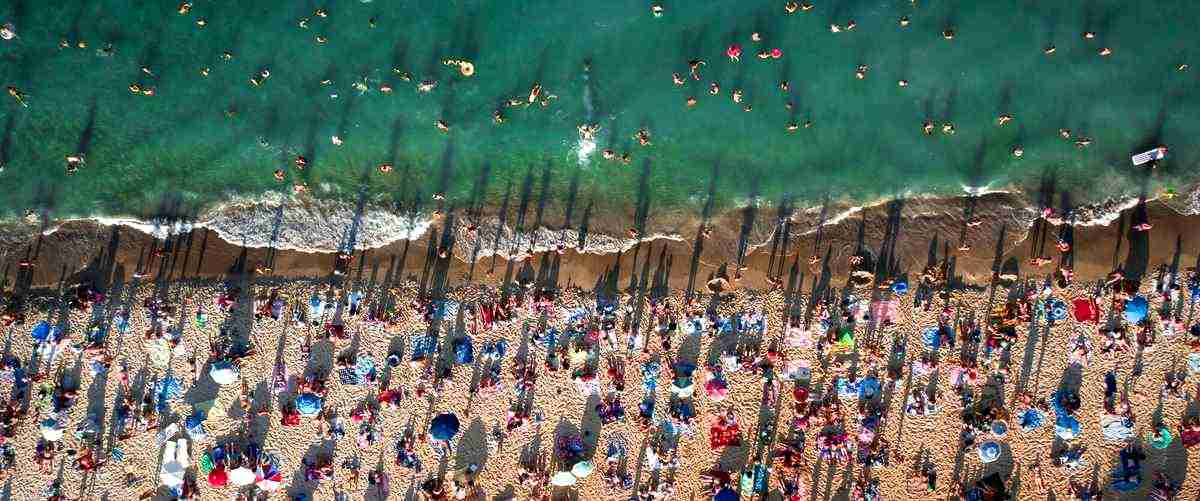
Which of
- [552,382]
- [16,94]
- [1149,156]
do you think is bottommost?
[552,382]

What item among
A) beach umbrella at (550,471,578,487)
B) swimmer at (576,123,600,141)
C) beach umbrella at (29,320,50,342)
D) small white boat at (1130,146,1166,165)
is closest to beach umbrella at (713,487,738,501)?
beach umbrella at (550,471,578,487)

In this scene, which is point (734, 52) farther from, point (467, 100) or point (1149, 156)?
point (1149, 156)

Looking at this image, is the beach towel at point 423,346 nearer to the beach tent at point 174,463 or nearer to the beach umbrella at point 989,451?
the beach tent at point 174,463

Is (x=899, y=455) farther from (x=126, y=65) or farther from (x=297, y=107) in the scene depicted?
(x=126, y=65)

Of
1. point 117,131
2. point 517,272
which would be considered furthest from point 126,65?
point 517,272

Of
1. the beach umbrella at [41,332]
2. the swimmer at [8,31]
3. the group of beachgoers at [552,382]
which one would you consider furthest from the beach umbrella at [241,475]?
the swimmer at [8,31]

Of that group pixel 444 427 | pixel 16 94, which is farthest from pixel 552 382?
pixel 16 94

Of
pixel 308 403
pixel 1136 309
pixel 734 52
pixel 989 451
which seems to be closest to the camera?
pixel 1136 309
